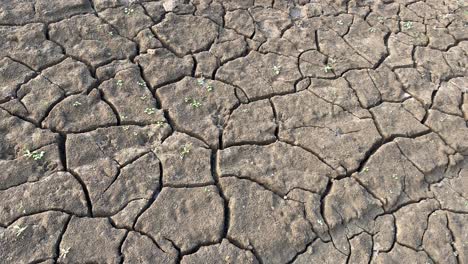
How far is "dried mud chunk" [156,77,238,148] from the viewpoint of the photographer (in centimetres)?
335

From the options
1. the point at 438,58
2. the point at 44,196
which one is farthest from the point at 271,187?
the point at 438,58

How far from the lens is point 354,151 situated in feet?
11.0

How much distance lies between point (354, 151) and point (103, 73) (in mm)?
1913

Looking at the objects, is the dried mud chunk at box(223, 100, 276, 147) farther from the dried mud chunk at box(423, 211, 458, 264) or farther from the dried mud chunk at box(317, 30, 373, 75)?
the dried mud chunk at box(423, 211, 458, 264)

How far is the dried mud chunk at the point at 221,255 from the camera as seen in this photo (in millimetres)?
2684

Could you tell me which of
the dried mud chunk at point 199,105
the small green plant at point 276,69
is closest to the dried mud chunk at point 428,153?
the small green plant at point 276,69

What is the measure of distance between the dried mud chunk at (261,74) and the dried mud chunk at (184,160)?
67 centimetres

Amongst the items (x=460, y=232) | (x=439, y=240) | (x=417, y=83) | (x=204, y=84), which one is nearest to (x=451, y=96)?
(x=417, y=83)

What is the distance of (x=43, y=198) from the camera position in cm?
284

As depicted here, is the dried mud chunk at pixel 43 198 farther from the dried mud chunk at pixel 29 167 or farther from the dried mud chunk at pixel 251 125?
the dried mud chunk at pixel 251 125

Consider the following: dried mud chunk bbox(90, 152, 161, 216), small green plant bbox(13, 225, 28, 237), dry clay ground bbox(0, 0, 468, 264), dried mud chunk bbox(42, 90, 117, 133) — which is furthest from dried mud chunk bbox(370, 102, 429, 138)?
small green plant bbox(13, 225, 28, 237)

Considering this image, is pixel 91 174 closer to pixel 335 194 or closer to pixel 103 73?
pixel 103 73

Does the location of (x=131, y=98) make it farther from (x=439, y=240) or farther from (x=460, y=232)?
(x=460, y=232)

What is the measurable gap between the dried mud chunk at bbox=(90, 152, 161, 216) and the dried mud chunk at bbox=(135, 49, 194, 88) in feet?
2.46
